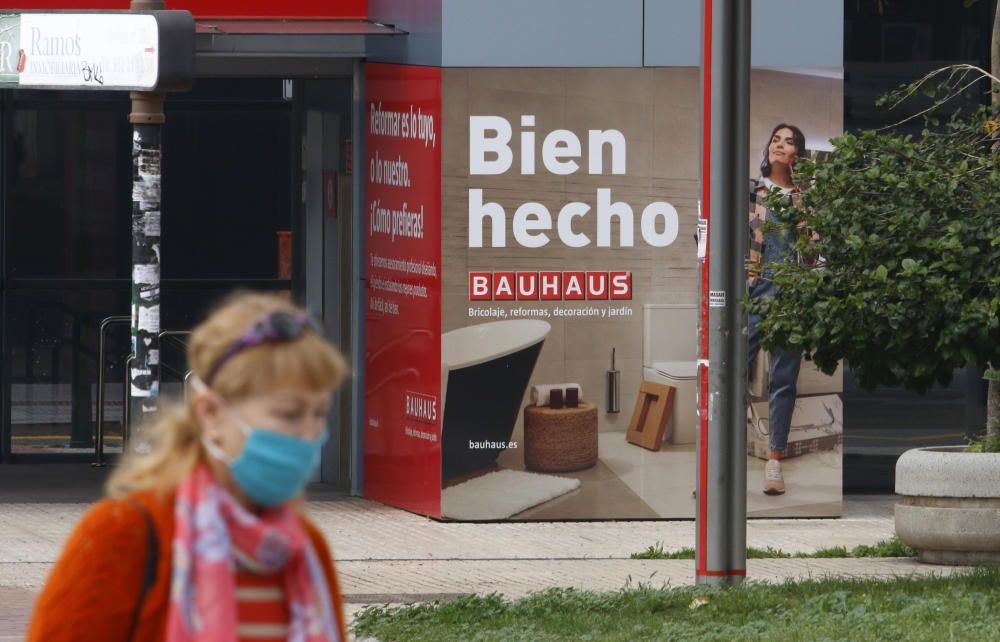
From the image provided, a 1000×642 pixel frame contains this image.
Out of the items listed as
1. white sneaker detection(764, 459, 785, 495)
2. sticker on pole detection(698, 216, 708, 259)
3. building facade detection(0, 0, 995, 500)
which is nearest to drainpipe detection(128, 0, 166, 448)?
sticker on pole detection(698, 216, 708, 259)

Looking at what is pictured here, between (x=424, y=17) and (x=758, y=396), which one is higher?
(x=424, y=17)

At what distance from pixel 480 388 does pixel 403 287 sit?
40.1 inches

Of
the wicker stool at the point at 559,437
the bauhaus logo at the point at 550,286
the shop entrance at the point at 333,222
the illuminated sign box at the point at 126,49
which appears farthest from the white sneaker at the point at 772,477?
the illuminated sign box at the point at 126,49

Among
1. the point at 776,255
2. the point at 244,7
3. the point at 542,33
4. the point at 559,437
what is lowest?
the point at 559,437

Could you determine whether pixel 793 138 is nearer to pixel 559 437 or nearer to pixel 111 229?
pixel 559 437

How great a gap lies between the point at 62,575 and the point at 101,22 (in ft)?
18.9

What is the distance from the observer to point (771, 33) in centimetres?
1158

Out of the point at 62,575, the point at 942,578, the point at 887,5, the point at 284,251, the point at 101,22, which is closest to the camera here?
the point at 62,575

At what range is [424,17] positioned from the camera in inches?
456

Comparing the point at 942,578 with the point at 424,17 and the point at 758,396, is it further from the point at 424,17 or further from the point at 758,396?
the point at 424,17

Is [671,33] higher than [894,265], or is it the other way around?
[671,33]

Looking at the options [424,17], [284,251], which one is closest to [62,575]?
[424,17]

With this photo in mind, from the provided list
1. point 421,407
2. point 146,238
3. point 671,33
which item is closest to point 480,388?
point 421,407

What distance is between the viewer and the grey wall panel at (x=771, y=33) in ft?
37.8
